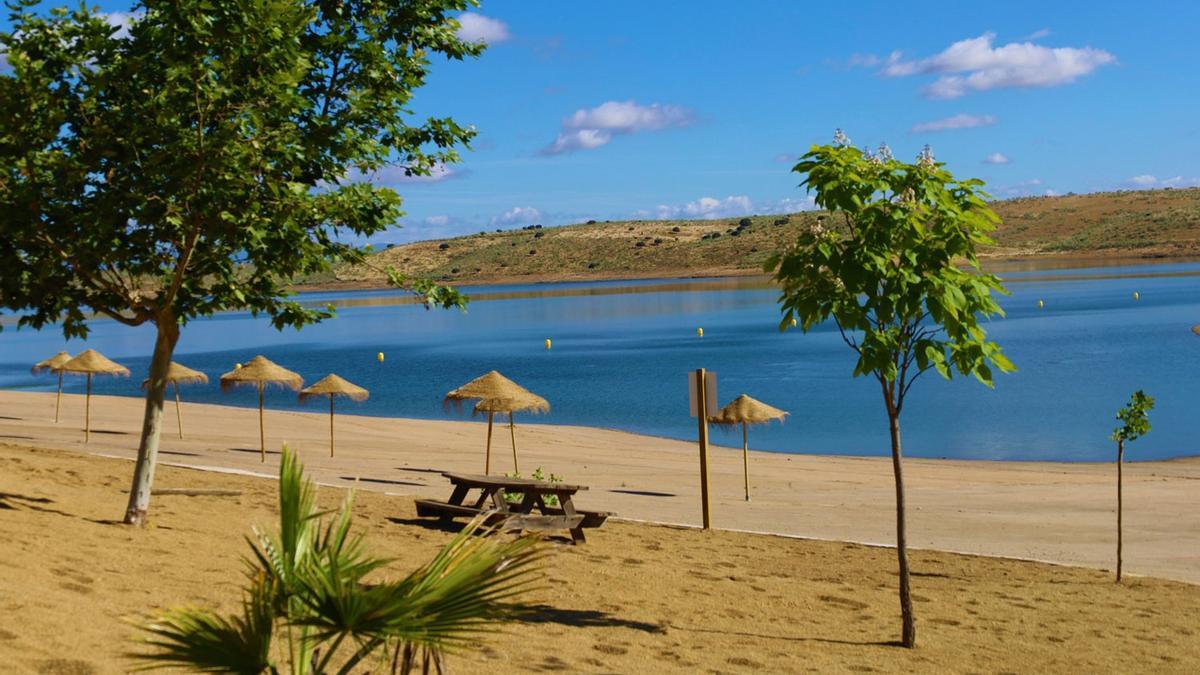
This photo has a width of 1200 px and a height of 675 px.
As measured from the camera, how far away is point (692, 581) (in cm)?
1163

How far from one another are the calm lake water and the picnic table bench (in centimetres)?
1740

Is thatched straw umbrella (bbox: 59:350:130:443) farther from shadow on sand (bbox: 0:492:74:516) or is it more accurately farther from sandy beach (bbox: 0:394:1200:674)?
shadow on sand (bbox: 0:492:74:516)

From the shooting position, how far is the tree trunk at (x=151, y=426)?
35.7ft

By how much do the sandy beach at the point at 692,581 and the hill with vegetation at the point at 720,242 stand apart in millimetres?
112153

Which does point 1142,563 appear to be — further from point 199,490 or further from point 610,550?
point 199,490

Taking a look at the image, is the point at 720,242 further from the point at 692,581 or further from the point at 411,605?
the point at 411,605

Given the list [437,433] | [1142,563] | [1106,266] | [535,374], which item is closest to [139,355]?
[535,374]

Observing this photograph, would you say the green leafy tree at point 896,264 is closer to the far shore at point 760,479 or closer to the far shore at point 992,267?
the far shore at point 760,479

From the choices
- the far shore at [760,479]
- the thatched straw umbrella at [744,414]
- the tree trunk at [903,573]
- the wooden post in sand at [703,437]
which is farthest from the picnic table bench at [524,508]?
the thatched straw umbrella at [744,414]

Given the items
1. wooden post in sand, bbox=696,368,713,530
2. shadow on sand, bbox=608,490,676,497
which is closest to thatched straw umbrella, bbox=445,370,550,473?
shadow on sand, bbox=608,490,676,497

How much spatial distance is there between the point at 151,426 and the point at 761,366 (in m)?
43.1

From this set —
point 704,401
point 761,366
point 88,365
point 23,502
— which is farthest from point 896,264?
point 761,366

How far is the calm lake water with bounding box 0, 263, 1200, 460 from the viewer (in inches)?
1294

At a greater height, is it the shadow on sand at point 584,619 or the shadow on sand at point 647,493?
the shadow on sand at point 584,619
